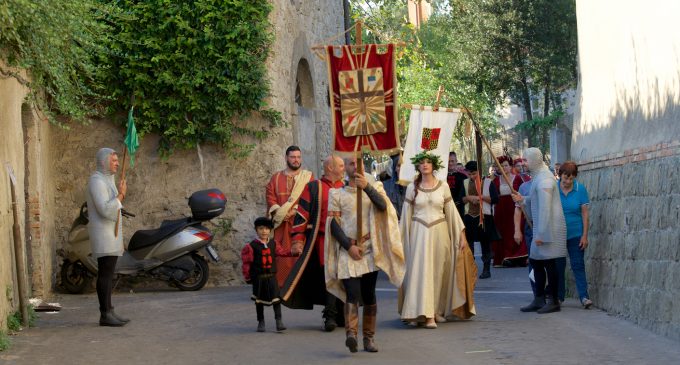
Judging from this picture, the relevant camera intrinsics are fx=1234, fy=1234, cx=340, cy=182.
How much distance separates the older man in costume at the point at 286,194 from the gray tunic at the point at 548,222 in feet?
8.43

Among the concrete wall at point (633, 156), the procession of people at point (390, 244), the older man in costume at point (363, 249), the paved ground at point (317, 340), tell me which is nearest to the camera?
the paved ground at point (317, 340)

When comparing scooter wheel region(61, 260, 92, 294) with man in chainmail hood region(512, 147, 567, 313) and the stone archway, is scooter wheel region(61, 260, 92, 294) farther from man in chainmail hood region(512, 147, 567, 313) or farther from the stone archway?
man in chainmail hood region(512, 147, 567, 313)

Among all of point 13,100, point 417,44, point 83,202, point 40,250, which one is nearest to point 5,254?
point 13,100

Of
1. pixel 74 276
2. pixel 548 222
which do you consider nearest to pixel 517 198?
pixel 548 222

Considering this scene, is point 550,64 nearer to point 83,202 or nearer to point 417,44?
point 417,44

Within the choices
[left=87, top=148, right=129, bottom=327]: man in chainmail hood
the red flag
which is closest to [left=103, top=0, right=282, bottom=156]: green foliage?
the red flag

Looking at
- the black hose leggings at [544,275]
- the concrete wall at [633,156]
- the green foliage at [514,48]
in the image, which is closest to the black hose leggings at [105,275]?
the black hose leggings at [544,275]

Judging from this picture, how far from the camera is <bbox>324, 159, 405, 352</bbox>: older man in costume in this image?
399 inches

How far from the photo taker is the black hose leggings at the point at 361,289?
33.1 feet

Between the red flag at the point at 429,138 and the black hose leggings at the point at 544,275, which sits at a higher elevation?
the red flag at the point at 429,138

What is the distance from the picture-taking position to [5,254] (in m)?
11.9

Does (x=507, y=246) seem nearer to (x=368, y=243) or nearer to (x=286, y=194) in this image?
(x=286, y=194)

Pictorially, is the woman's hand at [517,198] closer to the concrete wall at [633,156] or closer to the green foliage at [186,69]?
the concrete wall at [633,156]

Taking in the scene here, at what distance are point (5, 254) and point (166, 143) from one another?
592 centimetres
